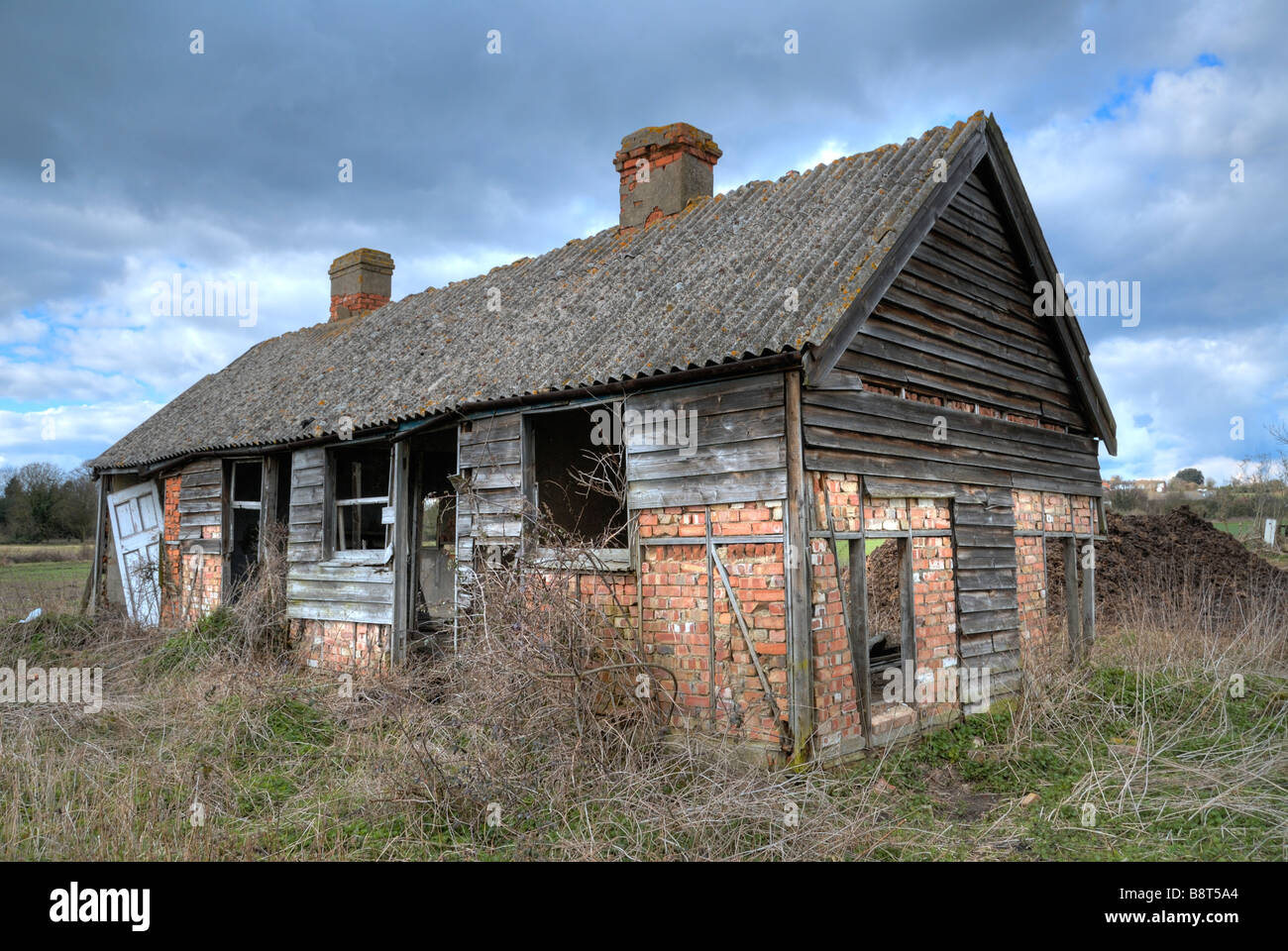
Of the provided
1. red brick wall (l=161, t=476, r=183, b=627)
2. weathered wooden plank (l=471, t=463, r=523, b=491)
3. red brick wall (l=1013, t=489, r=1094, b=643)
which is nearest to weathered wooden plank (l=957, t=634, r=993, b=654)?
red brick wall (l=1013, t=489, r=1094, b=643)

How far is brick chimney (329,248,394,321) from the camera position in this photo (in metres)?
16.2

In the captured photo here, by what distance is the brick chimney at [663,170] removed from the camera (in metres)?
11.3

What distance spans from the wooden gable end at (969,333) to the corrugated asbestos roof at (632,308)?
27.0 inches

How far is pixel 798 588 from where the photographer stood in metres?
6.71

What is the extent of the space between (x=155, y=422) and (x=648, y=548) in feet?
43.5

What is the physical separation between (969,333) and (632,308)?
374cm

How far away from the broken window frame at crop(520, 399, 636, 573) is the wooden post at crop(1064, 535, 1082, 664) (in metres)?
6.37

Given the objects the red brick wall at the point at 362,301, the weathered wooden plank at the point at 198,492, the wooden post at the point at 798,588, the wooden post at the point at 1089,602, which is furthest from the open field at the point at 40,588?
the wooden post at the point at 1089,602

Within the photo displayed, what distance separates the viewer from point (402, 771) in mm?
5957

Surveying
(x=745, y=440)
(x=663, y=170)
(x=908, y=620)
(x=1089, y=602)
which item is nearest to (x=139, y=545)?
(x=663, y=170)

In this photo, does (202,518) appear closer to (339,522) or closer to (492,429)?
(339,522)

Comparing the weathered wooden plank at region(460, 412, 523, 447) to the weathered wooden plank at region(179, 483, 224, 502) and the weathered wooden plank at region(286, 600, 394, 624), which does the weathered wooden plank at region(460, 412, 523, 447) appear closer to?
the weathered wooden plank at region(286, 600, 394, 624)

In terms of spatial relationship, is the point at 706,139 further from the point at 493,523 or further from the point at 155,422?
the point at 155,422

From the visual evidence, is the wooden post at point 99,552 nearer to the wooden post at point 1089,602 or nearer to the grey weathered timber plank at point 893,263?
the grey weathered timber plank at point 893,263
